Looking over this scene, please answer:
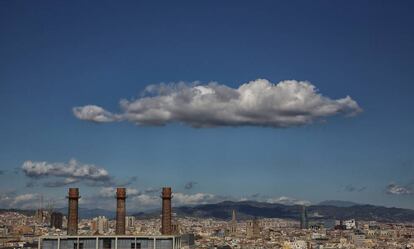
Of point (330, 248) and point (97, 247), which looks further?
point (330, 248)

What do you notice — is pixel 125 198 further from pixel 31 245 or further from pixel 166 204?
pixel 31 245

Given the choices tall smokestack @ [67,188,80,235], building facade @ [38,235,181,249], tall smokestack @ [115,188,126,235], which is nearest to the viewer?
building facade @ [38,235,181,249]

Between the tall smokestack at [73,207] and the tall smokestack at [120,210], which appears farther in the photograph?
the tall smokestack at [120,210]

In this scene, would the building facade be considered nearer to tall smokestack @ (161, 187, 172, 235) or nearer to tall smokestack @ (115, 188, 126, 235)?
tall smokestack @ (161, 187, 172, 235)

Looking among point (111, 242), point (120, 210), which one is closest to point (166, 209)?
point (120, 210)

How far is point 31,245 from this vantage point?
548ft

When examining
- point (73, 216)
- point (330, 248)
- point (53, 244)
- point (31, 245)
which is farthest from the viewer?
point (330, 248)

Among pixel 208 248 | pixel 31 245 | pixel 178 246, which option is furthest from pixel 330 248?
pixel 178 246

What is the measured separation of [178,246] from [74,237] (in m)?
12.2

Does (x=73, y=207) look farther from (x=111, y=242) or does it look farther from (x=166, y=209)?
(x=111, y=242)

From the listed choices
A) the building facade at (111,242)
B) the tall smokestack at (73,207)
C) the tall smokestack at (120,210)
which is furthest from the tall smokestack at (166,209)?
the building facade at (111,242)

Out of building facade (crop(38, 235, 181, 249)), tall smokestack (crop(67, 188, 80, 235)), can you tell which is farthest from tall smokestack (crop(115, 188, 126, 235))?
building facade (crop(38, 235, 181, 249))

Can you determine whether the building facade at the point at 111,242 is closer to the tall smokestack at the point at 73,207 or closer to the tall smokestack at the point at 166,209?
the tall smokestack at the point at 73,207

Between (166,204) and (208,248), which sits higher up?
(166,204)
